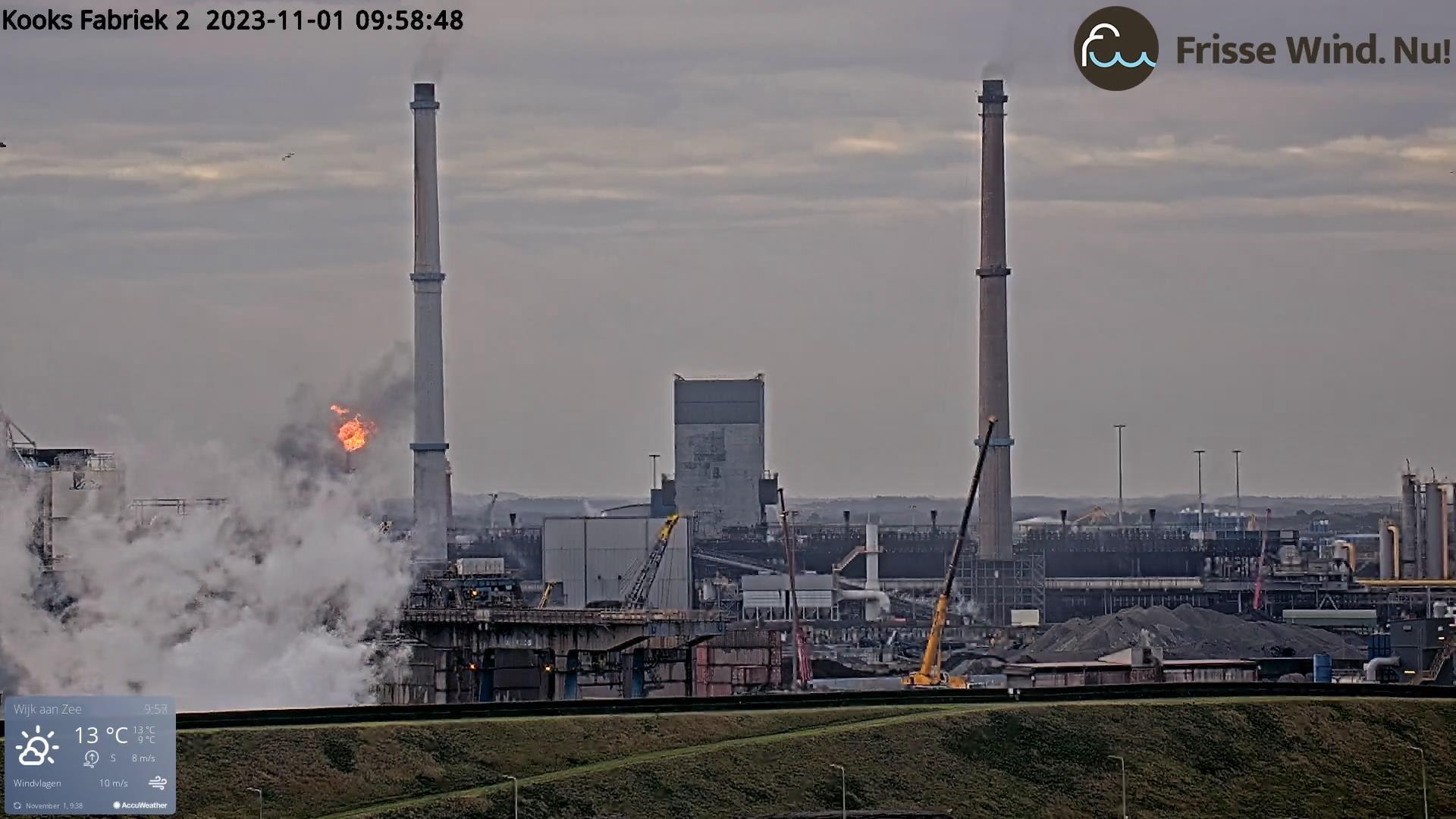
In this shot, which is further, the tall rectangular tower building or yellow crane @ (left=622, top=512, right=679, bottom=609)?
the tall rectangular tower building

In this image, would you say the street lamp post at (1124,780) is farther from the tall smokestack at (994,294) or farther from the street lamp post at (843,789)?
the tall smokestack at (994,294)

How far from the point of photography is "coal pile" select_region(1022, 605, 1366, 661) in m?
117

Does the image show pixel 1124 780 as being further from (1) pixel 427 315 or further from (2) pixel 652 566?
(1) pixel 427 315

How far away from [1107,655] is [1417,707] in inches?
1514

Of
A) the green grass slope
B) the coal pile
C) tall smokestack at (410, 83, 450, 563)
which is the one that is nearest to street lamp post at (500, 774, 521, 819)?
the green grass slope

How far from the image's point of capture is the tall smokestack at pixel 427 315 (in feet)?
466

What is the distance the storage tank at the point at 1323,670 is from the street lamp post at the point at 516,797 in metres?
44.8

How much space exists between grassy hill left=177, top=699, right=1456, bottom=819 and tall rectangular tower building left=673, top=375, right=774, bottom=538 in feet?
353

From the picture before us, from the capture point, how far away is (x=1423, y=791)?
59.6 metres

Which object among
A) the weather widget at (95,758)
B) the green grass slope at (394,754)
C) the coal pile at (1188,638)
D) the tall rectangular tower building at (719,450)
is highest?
the tall rectangular tower building at (719,450)

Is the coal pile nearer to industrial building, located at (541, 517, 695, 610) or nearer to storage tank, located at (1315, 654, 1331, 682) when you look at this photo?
storage tank, located at (1315, 654, 1331, 682)

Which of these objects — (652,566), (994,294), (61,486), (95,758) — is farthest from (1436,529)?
(95,758)

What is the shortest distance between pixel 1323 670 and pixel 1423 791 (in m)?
32.8

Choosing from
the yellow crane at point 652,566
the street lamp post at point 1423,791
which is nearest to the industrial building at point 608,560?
the yellow crane at point 652,566
